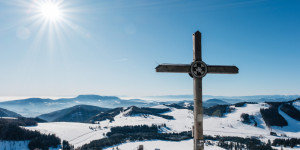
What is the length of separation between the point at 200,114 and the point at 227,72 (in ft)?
8.54

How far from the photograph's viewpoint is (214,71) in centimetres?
844

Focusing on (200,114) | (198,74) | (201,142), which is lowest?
(201,142)

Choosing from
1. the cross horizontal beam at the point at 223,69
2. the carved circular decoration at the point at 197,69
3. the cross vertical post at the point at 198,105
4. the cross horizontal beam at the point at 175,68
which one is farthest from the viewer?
the cross horizontal beam at the point at 223,69

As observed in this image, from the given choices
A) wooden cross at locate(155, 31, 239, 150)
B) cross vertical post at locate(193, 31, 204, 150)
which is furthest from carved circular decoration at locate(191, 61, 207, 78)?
cross vertical post at locate(193, 31, 204, 150)

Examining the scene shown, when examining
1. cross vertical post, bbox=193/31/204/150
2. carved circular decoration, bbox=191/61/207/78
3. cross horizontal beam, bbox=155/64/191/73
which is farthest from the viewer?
cross horizontal beam, bbox=155/64/191/73

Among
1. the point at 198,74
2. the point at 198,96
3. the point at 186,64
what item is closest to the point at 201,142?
the point at 198,96

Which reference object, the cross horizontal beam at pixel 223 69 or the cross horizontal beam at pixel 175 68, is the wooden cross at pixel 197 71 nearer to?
the cross horizontal beam at pixel 175 68

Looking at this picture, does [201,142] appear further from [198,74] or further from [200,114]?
Result: [198,74]

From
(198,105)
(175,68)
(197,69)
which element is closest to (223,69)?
(197,69)

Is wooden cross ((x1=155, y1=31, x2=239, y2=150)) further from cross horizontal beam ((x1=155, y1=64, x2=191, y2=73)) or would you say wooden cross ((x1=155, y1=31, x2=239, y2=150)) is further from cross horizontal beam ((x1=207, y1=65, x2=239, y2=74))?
cross horizontal beam ((x1=207, y1=65, x2=239, y2=74))

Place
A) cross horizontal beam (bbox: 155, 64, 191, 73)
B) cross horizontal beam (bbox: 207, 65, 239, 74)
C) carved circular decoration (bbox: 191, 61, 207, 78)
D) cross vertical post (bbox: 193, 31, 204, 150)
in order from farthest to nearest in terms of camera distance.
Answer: cross horizontal beam (bbox: 207, 65, 239, 74), cross horizontal beam (bbox: 155, 64, 191, 73), carved circular decoration (bbox: 191, 61, 207, 78), cross vertical post (bbox: 193, 31, 204, 150)

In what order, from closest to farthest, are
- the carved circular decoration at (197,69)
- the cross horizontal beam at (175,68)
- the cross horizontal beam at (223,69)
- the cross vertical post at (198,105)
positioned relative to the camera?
the cross vertical post at (198,105) → the carved circular decoration at (197,69) → the cross horizontal beam at (175,68) → the cross horizontal beam at (223,69)

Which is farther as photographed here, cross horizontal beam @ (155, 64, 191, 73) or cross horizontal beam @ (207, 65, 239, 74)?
cross horizontal beam @ (207, 65, 239, 74)

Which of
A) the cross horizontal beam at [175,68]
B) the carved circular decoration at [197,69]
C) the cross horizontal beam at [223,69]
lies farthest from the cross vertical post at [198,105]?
the cross horizontal beam at [223,69]
